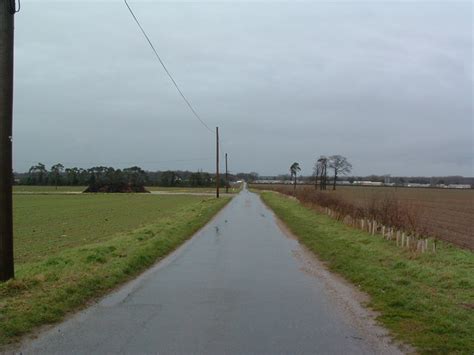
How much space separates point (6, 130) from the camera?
8664 millimetres

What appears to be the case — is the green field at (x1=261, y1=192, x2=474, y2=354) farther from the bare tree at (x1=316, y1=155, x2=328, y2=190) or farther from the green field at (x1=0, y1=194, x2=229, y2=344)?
the bare tree at (x1=316, y1=155, x2=328, y2=190)

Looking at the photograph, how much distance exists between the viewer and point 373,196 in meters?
23.8

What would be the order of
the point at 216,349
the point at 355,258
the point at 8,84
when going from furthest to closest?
1. the point at 355,258
2. the point at 8,84
3. the point at 216,349

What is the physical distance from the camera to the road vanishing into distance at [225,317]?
19.1 ft

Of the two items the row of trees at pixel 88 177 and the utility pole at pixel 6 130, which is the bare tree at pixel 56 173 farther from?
the utility pole at pixel 6 130

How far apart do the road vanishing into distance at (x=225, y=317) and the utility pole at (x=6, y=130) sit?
2.05 m

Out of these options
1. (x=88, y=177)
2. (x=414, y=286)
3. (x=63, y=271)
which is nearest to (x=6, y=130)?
(x=63, y=271)

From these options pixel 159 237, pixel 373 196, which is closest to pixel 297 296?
pixel 159 237

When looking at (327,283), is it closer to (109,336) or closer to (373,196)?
(109,336)

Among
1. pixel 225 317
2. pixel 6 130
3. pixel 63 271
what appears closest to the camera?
pixel 225 317

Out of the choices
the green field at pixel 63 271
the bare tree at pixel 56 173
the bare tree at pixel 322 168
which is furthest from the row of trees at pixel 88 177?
the green field at pixel 63 271

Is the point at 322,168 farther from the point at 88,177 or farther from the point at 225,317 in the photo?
the point at 225,317

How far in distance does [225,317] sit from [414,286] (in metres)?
4.34

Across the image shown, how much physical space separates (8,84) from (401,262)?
980 cm
